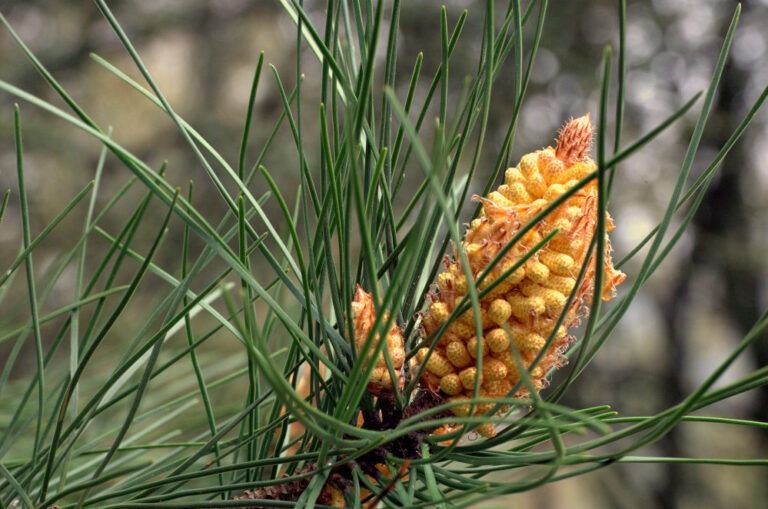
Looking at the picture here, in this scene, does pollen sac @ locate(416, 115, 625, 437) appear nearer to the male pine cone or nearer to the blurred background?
the male pine cone

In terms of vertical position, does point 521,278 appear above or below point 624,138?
below

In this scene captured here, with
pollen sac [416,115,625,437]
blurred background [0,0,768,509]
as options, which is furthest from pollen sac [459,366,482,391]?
blurred background [0,0,768,509]

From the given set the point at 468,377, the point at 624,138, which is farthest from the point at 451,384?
the point at 624,138

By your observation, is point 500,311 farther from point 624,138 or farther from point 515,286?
point 624,138

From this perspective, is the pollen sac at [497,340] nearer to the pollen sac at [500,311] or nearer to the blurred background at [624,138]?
the pollen sac at [500,311]

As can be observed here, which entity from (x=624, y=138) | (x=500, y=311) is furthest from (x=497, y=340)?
(x=624, y=138)

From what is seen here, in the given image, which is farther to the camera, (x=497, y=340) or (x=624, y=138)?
(x=624, y=138)

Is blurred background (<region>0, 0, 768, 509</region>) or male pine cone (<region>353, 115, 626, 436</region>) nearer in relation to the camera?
male pine cone (<region>353, 115, 626, 436</region>)
